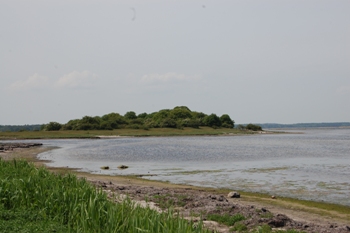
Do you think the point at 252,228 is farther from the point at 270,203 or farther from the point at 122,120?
the point at 122,120

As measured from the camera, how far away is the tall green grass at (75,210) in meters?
8.03

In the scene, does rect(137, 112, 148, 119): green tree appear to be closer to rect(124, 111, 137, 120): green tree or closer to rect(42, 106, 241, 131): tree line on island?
rect(42, 106, 241, 131): tree line on island

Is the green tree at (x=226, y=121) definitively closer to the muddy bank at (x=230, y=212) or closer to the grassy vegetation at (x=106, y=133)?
the grassy vegetation at (x=106, y=133)

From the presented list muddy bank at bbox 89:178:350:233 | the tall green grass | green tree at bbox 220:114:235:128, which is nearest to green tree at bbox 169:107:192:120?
green tree at bbox 220:114:235:128

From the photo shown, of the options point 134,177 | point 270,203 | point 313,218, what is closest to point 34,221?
point 313,218

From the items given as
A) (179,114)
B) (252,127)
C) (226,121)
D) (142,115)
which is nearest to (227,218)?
(179,114)

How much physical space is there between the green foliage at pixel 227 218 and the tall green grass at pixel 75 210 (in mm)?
2479

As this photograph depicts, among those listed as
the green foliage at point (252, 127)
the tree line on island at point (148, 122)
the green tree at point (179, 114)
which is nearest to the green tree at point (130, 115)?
the tree line on island at point (148, 122)

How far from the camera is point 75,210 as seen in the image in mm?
9320

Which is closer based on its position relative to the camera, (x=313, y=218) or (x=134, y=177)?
(x=313, y=218)

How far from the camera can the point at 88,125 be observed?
134000mm

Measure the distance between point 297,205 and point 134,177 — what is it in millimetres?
12400

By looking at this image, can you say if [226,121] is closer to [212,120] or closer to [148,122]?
[212,120]

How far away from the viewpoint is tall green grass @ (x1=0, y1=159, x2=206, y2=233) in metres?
8.03
